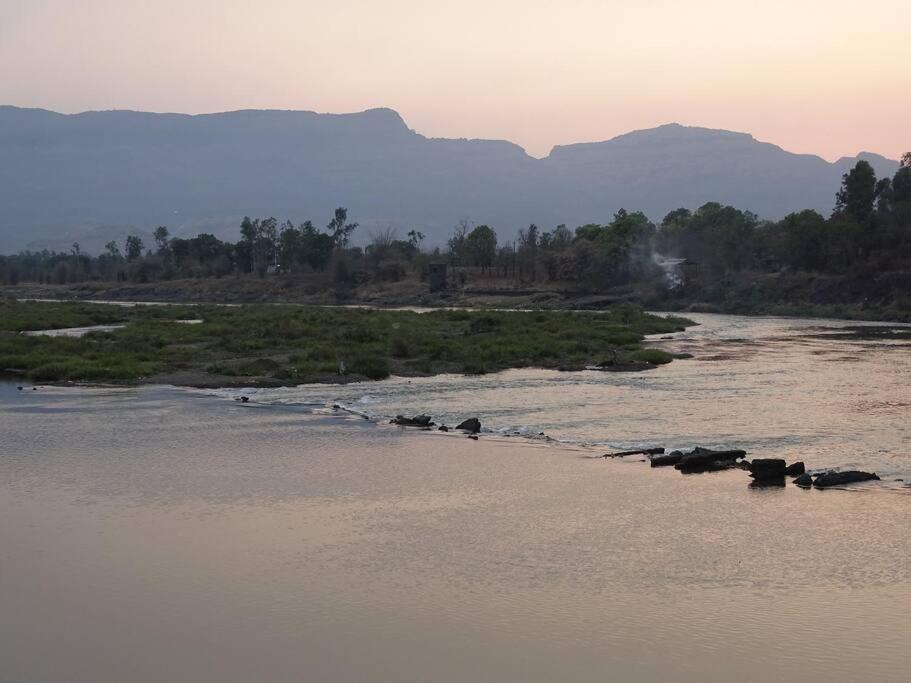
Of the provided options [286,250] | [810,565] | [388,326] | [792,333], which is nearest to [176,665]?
[810,565]

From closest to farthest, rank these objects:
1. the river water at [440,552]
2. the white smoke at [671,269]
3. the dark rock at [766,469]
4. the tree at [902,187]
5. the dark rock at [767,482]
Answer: the river water at [440,552]
the dark rock at [767,482]
the dark rock at [766,469]
the tree at [902,187]
the white smoke at [671,269]

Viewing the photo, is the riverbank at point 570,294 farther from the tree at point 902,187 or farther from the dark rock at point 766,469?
the dark rock at point 766,469

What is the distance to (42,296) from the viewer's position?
159 meters

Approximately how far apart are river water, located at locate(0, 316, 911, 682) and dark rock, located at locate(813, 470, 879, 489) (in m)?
0.47

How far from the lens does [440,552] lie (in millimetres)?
18578

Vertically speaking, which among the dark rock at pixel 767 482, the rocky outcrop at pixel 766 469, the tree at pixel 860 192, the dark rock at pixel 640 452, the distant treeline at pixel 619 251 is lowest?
the dark rock at pixel 767 482

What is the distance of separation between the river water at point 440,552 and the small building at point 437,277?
10767 cm

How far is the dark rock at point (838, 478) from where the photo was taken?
76.9ft

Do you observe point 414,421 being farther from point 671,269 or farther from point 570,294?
point 671,269

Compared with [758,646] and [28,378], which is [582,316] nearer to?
[28,378]

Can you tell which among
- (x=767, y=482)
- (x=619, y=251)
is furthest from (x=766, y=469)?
(x=619, y=251)

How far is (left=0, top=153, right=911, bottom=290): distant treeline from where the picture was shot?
113 metres

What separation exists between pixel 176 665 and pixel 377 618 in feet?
10.3

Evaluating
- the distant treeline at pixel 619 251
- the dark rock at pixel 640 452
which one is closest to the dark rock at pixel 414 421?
the dark rock at pixel 640 452
